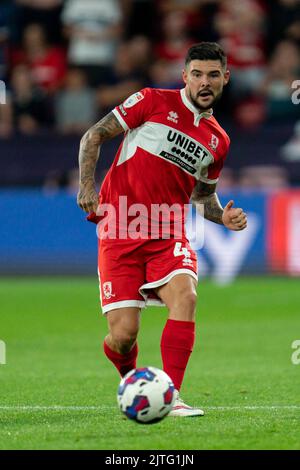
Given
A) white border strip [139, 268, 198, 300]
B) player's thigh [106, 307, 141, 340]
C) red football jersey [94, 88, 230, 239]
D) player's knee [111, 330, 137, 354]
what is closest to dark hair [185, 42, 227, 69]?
red football jersey [94, 88, 230, 239]

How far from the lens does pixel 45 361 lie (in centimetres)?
→ 944

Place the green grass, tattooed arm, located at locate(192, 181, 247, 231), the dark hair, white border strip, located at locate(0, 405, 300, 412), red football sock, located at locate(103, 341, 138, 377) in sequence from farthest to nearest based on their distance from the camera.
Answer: tattooed arm, located at locate(192, 181, 247, 231), red football sock, located at locate(103, 341, 138, 377), white border strip, located at locate(0, 405, 300, 412), the dark hair, the green grass

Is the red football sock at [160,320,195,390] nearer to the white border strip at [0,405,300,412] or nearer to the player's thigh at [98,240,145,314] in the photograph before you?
the player's thigh at [98,240,145,314]

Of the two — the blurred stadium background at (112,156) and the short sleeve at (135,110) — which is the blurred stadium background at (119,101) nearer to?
the blurred stadium background at (112,156)

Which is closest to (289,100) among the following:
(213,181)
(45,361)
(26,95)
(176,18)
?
(176,18)

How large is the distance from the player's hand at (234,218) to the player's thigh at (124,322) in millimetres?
753

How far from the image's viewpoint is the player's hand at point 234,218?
267 inches

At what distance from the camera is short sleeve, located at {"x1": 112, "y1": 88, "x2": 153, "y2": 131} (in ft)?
22.2

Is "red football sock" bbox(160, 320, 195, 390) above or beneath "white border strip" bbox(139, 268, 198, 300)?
beneath

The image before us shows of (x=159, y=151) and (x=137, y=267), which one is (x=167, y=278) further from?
(x=159, y=151)

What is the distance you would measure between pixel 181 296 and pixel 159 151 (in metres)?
0.93

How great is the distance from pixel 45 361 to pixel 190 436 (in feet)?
12.6

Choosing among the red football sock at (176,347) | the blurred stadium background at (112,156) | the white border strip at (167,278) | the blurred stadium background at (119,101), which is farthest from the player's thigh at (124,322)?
the blurred stadium background at (119,101)

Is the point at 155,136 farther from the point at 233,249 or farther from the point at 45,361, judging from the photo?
the point at 233,249
